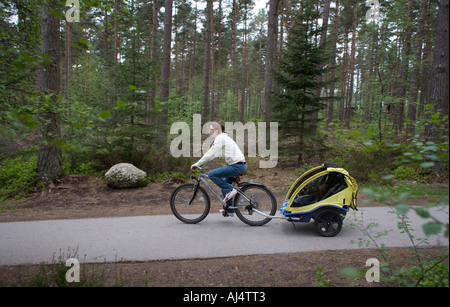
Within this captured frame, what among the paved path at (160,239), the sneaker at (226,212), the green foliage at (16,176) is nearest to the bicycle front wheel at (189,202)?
the paved path at (160,239)

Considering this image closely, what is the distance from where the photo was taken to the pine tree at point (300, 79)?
37.1ft

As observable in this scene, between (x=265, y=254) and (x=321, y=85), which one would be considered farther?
(x=321, y=85)

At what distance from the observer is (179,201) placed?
20.2 ft

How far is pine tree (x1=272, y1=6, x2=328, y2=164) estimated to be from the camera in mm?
11312

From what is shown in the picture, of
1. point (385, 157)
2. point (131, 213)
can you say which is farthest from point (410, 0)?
point (131, 213)

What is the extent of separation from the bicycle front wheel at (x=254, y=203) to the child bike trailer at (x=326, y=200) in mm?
532

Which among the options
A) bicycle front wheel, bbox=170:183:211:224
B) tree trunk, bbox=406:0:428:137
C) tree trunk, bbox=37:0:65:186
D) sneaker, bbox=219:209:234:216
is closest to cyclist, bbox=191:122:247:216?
sneaker, bbox=219:209:234:216

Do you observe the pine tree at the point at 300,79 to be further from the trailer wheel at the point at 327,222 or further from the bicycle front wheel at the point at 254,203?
the trailer wheel at the point at 327,222

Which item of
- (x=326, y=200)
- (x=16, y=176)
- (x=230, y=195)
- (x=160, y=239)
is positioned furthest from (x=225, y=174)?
(x=16, y=176)

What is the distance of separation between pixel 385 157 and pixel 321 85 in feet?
12.8

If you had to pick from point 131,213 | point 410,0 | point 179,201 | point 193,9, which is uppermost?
point 193,9

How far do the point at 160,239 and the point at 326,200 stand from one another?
3284 mm

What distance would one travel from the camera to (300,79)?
1140cm
